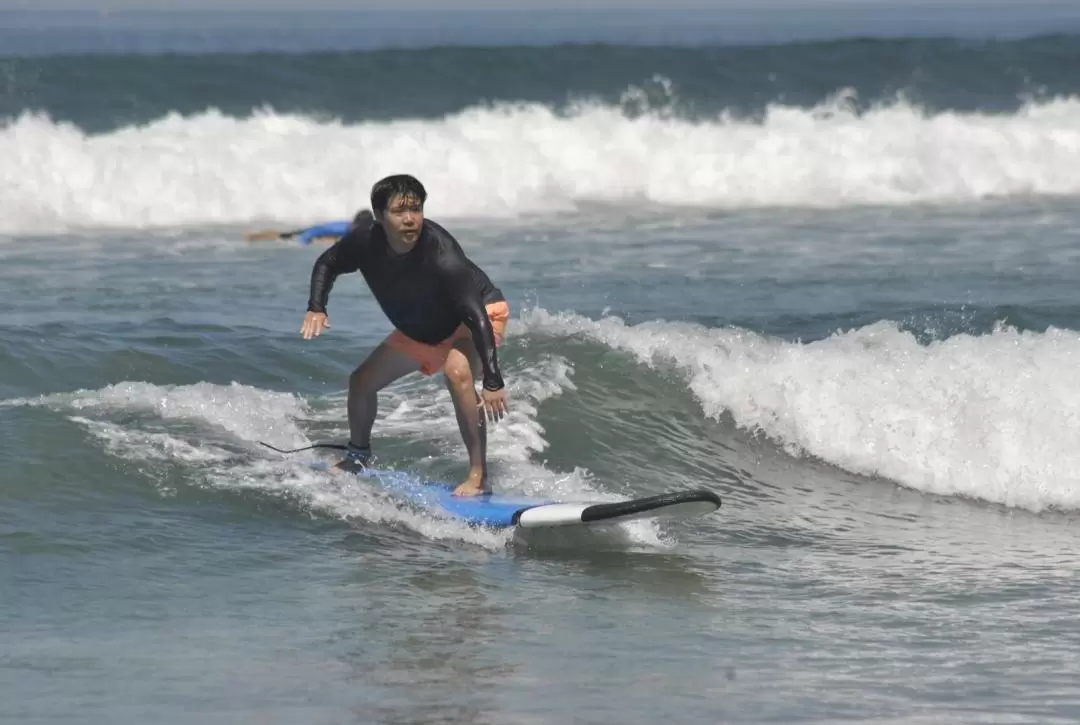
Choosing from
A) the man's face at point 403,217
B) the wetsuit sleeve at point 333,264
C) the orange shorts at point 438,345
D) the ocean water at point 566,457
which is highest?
the man's face at point 403,217

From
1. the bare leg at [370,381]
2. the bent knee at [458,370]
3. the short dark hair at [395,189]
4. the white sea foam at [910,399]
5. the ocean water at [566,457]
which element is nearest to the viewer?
the ocean water at [566,457]

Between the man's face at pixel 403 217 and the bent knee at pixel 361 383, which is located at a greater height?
the man's face at pixel 403 217

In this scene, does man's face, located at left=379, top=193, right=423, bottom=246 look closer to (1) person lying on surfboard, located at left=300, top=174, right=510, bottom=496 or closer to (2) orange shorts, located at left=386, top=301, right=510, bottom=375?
(1) person lying on surfboard, located at left=300, top=174, right=510, bottom=496

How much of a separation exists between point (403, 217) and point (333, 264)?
0.54 m

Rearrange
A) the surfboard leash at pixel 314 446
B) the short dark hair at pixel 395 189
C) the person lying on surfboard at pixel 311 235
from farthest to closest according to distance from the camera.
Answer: the person lying on surfboard at pixel 311 235
the surfboard leash at pixel 314 446
the short dark hair at pixel 395 189

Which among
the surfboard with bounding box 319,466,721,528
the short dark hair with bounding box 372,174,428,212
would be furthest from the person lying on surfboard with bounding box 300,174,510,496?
the surfboard with bounding box 319,466,721,528

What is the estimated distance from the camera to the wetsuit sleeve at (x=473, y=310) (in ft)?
24.5

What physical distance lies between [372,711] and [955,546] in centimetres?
374

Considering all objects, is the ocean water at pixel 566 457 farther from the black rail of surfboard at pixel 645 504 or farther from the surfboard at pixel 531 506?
the black rail of surfboard at pixel 645 504

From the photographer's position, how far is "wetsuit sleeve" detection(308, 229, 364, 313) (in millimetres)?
7695

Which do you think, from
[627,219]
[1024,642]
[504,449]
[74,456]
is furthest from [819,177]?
[1024,642]

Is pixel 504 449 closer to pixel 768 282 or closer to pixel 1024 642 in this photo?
pixel 1024 642

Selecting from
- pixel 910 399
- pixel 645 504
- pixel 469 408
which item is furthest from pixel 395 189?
pixel 910 399

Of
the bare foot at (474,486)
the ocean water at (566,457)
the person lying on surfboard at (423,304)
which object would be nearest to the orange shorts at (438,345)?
the person lying on surfboard at (423,304)
